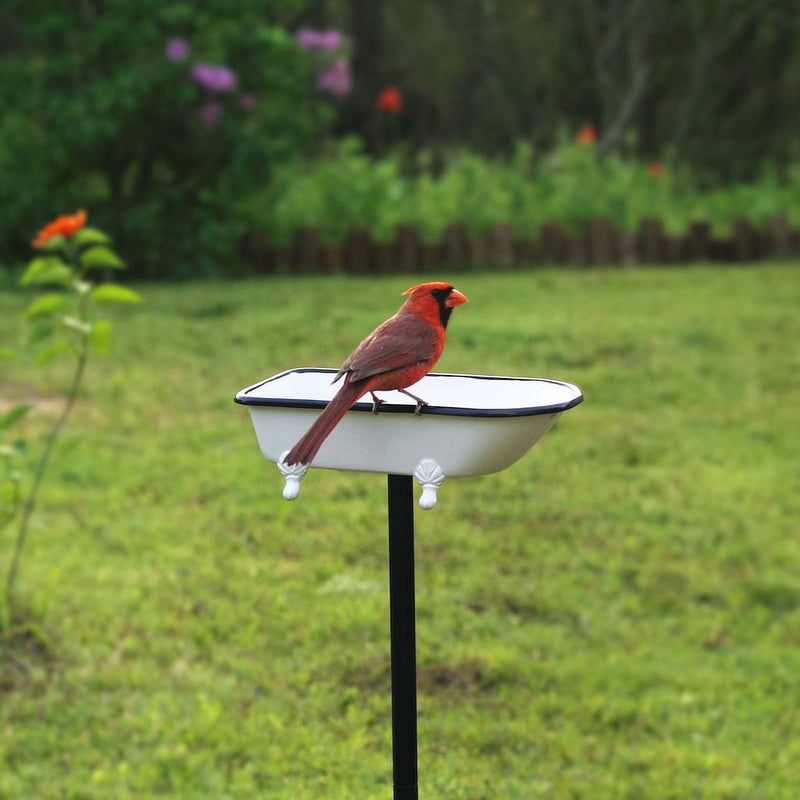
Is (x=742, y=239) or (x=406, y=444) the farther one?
(x=742, y=239)

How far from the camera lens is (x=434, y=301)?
2.36 metres

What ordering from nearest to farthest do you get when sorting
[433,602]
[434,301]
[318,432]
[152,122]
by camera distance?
1. [318,432]
2. [434,301]
3. [433,602]
4. [152,122]

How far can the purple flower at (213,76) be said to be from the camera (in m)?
8.76

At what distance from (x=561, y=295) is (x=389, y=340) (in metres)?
6.19

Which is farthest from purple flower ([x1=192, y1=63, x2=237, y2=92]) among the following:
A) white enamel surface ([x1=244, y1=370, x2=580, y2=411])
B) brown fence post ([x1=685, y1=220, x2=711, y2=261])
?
white enamel surface ([x1=244, y1=370, x2=580, y2=411])

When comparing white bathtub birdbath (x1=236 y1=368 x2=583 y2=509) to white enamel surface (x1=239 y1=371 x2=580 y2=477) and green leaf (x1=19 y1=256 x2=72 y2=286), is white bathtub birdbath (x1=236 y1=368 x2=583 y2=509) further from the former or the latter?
green leaf (x1=19 y1=256 x2=72 y2=286)

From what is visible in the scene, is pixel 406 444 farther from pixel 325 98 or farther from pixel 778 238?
pixel 325 98

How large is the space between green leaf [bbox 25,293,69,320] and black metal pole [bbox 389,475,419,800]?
5.76ft

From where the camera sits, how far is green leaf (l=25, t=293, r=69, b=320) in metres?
3.76

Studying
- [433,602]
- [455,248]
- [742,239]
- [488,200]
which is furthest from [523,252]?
[433,602]

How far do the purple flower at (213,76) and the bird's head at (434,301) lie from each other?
22.4 ft

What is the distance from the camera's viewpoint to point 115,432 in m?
5.76

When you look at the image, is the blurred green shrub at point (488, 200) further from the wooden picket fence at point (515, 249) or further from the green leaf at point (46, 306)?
the green leaf at point (46, 306)

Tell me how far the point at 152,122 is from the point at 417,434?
7363 millimetres
